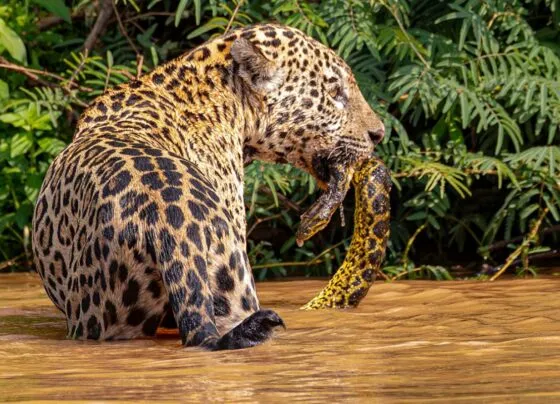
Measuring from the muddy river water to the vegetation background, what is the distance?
1.74 metres

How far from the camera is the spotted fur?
14.5 feet

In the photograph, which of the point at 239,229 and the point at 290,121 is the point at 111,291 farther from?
the point at 290,121

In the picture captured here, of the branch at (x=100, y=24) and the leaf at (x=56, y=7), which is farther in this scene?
the branch at (x=100, y=24)

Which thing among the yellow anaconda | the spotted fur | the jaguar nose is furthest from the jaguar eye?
the yellow anaconda

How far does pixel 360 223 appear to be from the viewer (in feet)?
20.4

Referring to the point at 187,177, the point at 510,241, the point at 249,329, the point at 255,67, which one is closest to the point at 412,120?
the point at 510,241

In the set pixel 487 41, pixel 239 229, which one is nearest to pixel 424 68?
pixel 487 41

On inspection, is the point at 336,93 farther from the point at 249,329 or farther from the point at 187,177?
the point at 249,329

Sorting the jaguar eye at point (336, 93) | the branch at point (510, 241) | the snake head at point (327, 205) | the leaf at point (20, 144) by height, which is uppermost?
the jaguar eye at point (336, 93)

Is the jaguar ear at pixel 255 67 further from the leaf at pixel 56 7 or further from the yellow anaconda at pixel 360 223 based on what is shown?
the leaf at pixel 56 7

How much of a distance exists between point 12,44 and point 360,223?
304 centimetres

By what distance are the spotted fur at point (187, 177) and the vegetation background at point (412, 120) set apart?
1386 mm

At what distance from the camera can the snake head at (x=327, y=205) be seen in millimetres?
6012

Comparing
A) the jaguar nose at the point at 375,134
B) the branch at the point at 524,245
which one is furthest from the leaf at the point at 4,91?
the branch at the point at 524,245
